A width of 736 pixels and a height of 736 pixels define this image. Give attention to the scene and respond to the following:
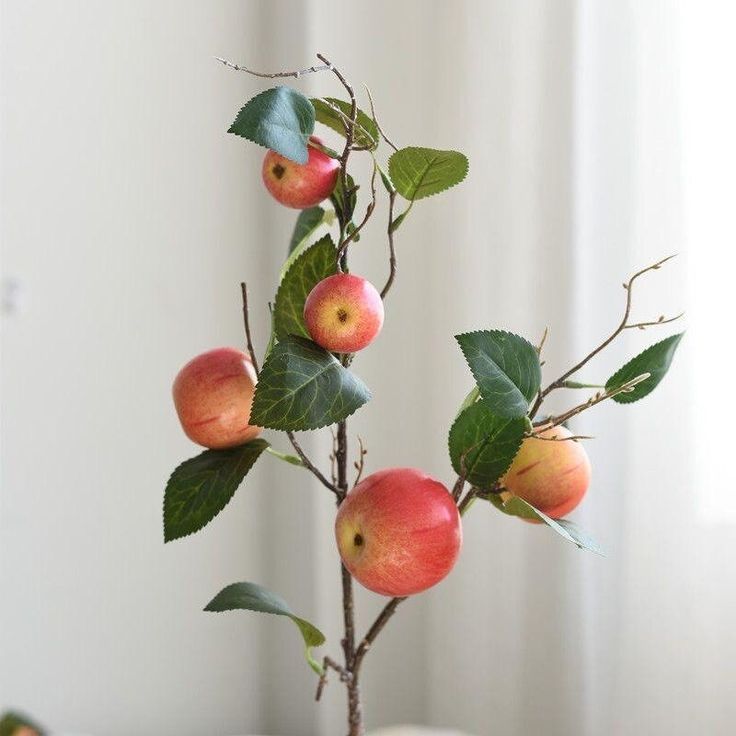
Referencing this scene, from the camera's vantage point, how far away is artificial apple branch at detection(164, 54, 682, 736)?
52cm

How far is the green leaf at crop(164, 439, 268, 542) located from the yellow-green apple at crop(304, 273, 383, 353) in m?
0.10

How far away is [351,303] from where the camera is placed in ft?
1.73

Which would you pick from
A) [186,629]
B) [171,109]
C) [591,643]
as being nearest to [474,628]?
[591,643]

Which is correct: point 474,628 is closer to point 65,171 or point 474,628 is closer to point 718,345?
point 718,345

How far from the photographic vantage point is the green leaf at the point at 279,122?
52 cm

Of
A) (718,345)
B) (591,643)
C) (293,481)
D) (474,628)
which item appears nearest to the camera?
(718,345)

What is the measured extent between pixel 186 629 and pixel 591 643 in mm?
557

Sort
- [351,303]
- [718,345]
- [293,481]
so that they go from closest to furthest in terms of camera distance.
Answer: [351,303], [718,345], [293,481]

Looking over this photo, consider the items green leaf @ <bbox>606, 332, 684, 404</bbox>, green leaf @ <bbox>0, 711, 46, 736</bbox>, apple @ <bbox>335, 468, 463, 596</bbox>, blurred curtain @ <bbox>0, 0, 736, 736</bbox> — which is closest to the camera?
green leaf @ <bbox>0, 711, 46, 736</bbox>

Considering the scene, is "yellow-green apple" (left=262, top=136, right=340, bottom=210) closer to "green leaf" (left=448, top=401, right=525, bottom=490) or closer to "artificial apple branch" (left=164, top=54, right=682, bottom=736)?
"artificial apple branch" (left=164, top=54, right=682, bottom=736)

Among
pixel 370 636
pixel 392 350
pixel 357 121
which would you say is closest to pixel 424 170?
pixel 357 121

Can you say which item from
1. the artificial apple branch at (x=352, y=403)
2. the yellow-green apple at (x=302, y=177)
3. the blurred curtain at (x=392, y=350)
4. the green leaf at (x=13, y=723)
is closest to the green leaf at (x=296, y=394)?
the artificial apple branch at (x=352, y=403)

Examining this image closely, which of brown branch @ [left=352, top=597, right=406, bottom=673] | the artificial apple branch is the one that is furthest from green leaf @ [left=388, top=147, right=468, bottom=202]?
brown branch @ [left=352, top=597, right=406, bottom=673]

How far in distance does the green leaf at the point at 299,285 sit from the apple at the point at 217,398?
35 mm
